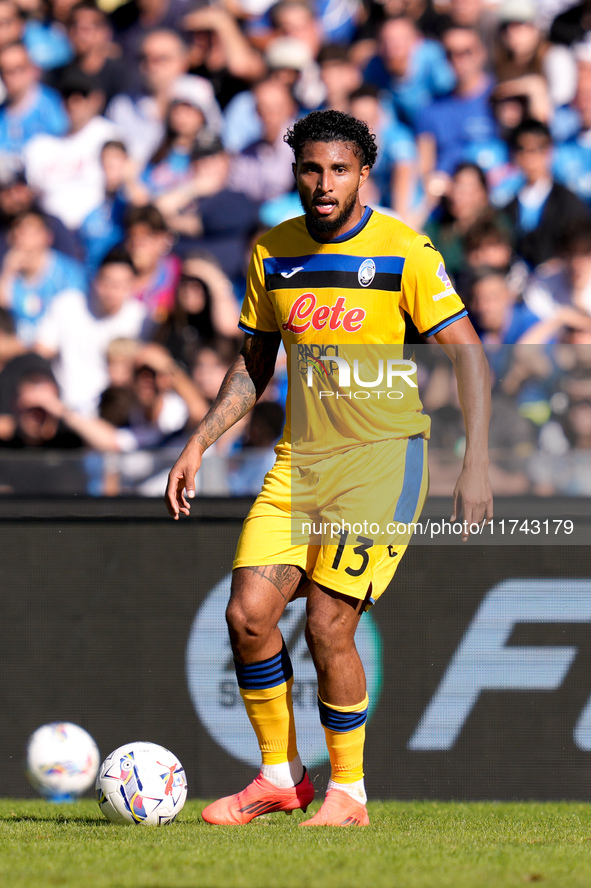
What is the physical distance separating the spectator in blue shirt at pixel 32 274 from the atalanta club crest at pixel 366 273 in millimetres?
4809

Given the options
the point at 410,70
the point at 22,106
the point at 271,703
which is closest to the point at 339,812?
the point at 271,703

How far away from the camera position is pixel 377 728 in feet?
17.7

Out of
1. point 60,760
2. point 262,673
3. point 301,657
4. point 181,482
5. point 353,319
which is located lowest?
point 60,760

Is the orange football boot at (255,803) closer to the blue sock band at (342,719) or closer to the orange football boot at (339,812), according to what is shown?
the orange football boot at (339,812)

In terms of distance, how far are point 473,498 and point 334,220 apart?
1.14m

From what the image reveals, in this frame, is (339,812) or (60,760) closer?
(339,812)

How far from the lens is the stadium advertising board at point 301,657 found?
5344mm

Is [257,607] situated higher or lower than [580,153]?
lower

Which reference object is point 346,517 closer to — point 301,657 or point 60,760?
point 301,657

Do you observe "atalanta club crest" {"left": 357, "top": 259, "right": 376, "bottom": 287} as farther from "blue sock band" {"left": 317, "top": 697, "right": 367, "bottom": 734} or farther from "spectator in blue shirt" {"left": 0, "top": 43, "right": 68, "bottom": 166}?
"spectator in blue shirt" {"left": 0, "top": 43, "right": 68, "bottom": 166}

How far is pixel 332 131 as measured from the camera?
4.06 meters

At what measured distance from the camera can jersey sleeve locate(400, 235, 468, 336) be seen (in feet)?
13.3

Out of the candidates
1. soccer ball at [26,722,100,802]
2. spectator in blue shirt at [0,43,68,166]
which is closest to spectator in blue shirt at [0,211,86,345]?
A: spectator in blue shirt at [0,43,68,166]

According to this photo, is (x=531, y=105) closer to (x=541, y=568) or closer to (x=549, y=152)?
(x=549, y=152)
